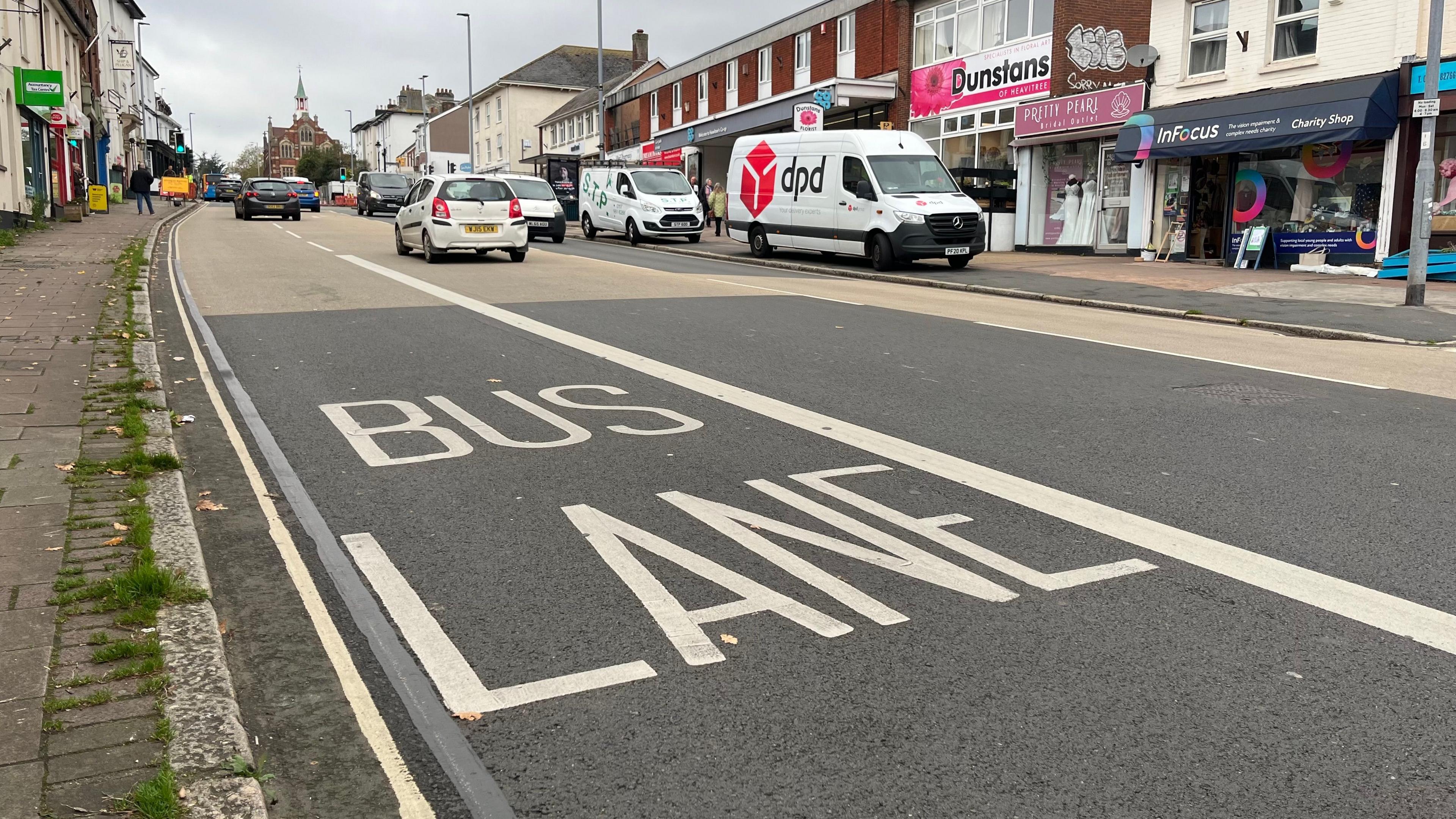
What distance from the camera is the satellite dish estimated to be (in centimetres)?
2364

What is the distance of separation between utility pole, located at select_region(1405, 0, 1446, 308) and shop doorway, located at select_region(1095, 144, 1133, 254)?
1018cm

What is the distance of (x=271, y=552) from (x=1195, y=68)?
23142mm

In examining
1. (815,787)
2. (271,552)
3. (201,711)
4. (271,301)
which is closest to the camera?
(815,787)

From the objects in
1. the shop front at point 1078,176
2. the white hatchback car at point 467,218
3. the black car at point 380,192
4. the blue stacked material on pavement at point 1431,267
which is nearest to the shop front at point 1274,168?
the shop front at point 1078,176

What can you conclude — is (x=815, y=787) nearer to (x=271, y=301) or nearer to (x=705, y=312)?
(x=705, y=312)

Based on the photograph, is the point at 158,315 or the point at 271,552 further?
the point at 158,315

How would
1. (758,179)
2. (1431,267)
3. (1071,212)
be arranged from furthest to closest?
(1071,212)
(758,179)
(1431,267)

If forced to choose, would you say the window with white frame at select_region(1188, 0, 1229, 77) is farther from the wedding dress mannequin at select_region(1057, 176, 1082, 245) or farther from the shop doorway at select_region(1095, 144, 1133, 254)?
the wedding dress mannequin at select_region(1057, 176, 1082, 245)

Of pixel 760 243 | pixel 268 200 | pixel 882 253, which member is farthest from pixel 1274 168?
pixel 268 200

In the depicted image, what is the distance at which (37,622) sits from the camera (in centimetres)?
359

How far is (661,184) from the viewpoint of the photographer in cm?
3072

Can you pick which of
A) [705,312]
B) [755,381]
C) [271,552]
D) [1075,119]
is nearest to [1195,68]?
[1075,119]

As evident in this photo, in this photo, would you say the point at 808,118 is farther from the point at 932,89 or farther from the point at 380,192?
the point at 380,192

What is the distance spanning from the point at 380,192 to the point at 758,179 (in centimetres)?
2817
